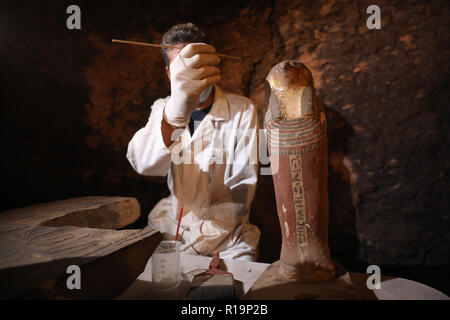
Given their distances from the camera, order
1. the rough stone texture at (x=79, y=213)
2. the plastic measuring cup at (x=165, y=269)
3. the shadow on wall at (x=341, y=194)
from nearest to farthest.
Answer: the plastic measuring cup at (x=165, y=269) → the rough stone texture at (x=79, y=213) → the shadow on wall at (x=341, y=194)

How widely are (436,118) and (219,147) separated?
4.00 ft

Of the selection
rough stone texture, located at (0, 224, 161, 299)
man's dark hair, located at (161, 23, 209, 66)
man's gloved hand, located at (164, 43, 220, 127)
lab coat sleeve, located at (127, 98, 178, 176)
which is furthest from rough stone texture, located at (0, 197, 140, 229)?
man's dark hair, located at (161, 23, 209, 66)

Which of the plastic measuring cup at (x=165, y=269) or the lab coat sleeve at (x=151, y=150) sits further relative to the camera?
the lab coat sleeve at (x=151, y=150)

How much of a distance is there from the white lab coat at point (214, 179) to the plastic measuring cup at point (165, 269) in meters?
0.38

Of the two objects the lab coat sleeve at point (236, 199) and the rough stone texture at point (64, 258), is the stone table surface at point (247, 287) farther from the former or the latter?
the lab coat sleeve at point (236, 199)

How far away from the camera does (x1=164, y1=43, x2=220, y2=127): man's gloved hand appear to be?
41.1 inches

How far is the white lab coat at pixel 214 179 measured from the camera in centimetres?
134

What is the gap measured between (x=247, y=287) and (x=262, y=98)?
4.64ft

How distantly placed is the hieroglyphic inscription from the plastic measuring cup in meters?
0.49

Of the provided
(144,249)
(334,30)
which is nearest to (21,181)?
(144,249)

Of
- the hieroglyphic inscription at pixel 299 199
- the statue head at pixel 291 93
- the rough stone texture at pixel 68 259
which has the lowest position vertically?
the rough stone texture at pixel 68 259

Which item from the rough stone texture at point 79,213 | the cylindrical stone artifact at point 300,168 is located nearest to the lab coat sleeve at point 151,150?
the rough stone texture at point 79,213
